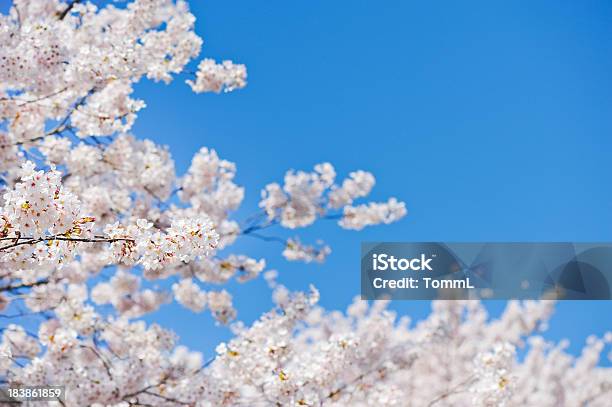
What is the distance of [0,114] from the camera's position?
17.2 ft

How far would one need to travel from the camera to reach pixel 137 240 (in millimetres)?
2703

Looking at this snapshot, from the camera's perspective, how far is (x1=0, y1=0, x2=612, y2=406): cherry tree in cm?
279

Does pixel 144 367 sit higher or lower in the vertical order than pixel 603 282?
lower

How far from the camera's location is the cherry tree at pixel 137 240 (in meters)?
2.79

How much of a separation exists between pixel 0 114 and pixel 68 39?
979mm

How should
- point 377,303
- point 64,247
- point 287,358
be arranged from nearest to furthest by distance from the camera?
point 64,247, point 287,358, point 377,303

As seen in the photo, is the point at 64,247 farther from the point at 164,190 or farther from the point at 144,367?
the point at 164,190

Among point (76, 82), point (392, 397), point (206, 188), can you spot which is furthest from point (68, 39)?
point (392, 397)

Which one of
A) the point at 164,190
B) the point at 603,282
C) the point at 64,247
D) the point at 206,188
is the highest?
the point at 206,188

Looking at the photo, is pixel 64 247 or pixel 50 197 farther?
pixel 64 247

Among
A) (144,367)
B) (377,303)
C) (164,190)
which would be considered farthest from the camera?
(377,303)
